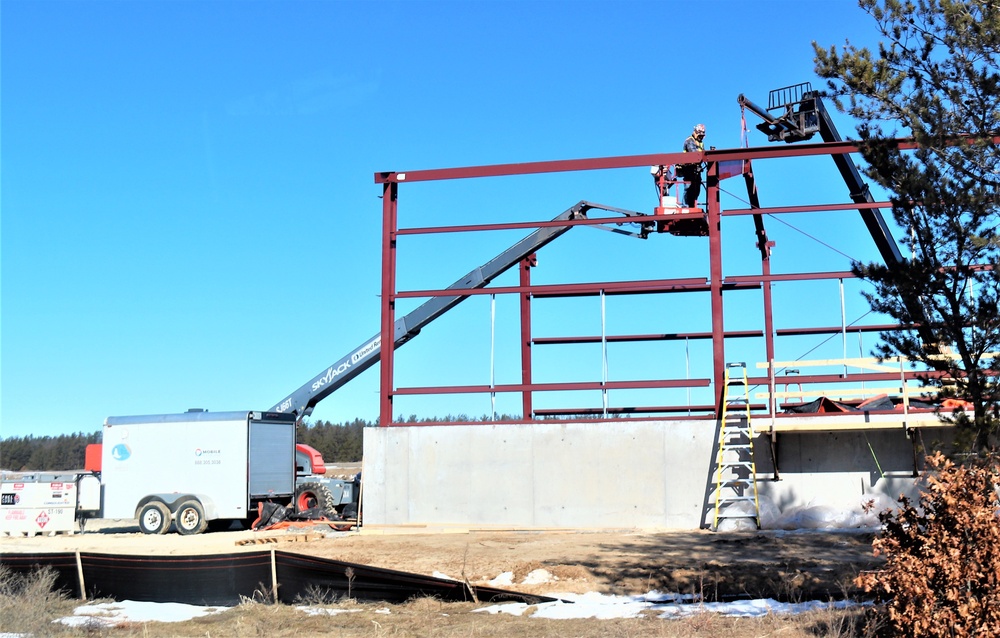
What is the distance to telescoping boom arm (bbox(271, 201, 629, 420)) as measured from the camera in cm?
2472

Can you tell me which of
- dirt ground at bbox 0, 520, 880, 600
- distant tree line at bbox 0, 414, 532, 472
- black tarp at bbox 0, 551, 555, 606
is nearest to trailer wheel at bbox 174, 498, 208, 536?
dirt ground at bbox 0, 520, 880, 600

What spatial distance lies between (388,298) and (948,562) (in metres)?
15.3

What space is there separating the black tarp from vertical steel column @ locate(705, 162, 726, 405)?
8.55 m

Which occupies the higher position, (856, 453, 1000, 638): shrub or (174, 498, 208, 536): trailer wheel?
(856, 453, 1000, 638): shrub

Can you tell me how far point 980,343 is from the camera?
9375mm

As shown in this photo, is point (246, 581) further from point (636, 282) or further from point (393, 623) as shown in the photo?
point (636, 282)

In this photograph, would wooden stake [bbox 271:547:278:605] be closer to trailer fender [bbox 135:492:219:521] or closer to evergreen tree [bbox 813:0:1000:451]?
evergreen tree [bbox 813:0:1000:451]

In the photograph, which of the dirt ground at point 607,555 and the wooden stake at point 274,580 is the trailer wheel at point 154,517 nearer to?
the dirt ground at point 607,555

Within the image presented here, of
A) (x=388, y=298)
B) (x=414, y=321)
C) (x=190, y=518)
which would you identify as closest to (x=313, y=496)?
(x=190, y=518)

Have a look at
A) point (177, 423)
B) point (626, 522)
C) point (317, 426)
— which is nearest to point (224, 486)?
point (177, 423)

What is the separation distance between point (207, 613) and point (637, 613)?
17.4 feet

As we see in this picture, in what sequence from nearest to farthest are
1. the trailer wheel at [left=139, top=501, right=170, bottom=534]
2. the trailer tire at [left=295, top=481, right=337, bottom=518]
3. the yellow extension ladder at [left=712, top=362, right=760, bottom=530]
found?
1. the yellow extension ladder at [left=712, top=362, right=760, bottom=530]
2. the trailer wheel at [left=139, top=501, right=170, bottom=534]
3. the trailer tire at [left=295, top=481, right=337, bottom=518]

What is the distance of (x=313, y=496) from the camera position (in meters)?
25.7

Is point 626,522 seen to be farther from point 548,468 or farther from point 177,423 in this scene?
point 177,423
